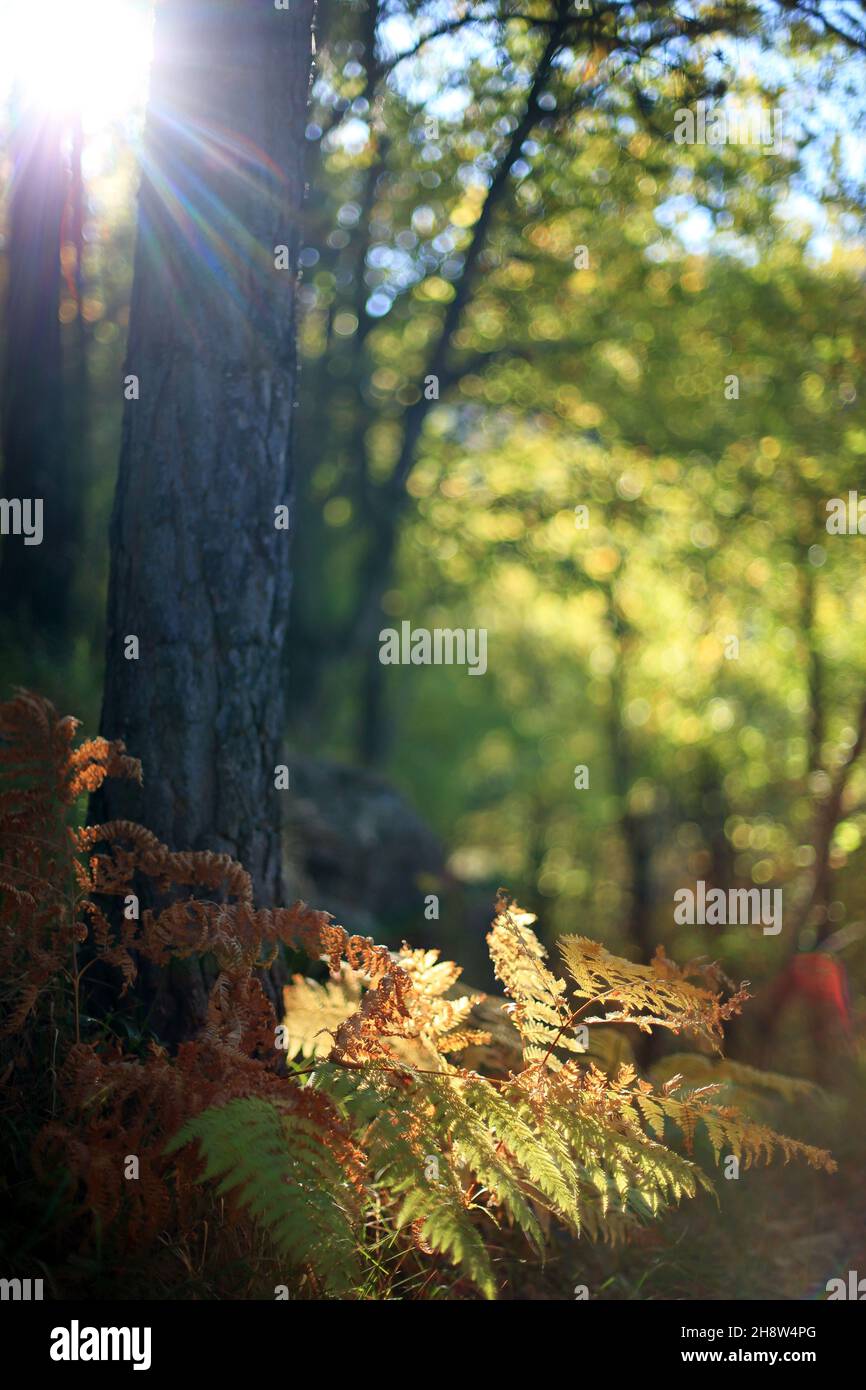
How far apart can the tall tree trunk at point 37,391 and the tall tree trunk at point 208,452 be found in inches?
117

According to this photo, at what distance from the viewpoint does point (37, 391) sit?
8.05 m

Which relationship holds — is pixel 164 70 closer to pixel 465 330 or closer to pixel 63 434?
pixel 63 434

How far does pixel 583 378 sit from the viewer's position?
46.2ft

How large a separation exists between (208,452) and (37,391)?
4146mm

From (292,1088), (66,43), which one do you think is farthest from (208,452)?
(66,43)

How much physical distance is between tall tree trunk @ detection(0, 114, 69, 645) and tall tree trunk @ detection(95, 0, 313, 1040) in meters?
2.96

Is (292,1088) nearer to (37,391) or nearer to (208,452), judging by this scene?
(208,452)

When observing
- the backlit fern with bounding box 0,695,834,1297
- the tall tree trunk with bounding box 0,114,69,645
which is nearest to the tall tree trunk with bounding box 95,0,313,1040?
the backlit fern with bounding box 0,695,834,1297

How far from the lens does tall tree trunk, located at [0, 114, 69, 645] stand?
752 cm

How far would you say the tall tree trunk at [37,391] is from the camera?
7523 mm

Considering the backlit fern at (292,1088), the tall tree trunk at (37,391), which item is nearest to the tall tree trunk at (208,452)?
the backlit fern at (292,1088)

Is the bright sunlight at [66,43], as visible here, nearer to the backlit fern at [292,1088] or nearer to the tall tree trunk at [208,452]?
the tall tree trunk at [208,452]
